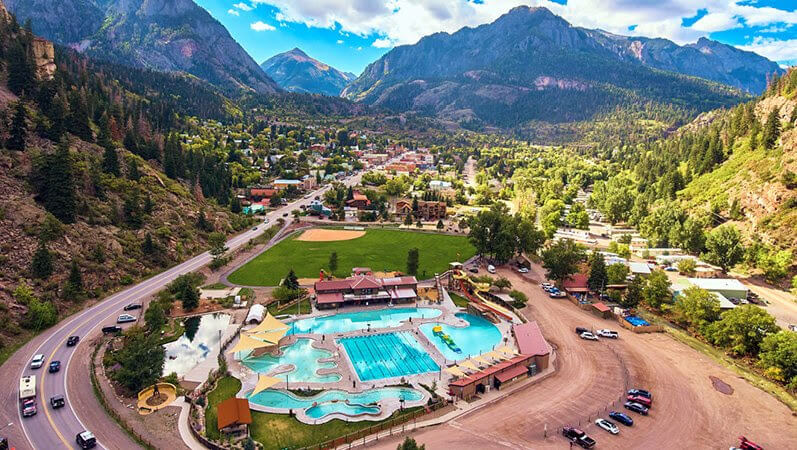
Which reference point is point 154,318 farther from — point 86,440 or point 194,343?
point 86,440

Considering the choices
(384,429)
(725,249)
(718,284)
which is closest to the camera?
(384,429)

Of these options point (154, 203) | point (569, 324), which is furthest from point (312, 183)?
point (569, 324)

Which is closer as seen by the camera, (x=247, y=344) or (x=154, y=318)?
(x=247, y=344)

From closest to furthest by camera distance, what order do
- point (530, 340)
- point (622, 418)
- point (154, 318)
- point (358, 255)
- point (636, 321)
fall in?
point (622, 418)
point (530, 340)
point (154, 318)
point (636, 321)
point (358, 255)

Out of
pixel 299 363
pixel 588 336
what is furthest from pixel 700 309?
pixel 299 363

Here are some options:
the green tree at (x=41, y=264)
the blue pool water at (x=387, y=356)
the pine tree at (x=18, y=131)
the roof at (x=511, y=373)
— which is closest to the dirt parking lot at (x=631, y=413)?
the roof at (x=511, y=373)

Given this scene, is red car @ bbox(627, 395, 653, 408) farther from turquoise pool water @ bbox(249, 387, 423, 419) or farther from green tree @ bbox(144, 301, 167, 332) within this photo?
green tree @ bbox(144, 301, 167, 332)

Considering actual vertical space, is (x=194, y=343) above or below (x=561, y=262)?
below
